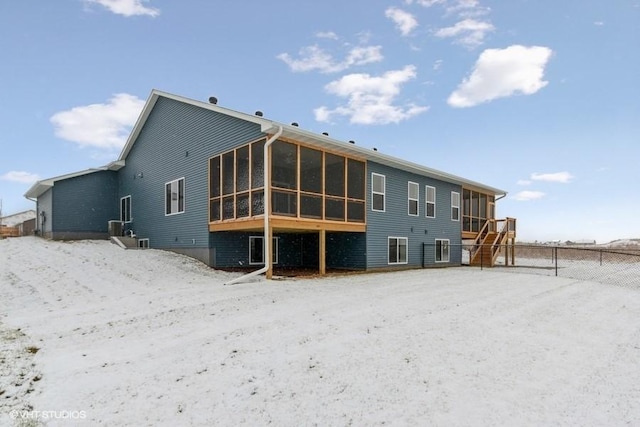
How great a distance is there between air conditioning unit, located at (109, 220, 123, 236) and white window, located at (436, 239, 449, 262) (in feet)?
54.8

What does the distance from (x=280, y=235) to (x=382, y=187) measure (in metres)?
4.94

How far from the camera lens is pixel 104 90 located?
18.0 m

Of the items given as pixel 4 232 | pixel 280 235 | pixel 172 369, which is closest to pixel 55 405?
pixel 172 369

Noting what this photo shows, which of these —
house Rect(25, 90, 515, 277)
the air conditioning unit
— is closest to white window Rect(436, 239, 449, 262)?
house Rect(25, 90, 515, 277)

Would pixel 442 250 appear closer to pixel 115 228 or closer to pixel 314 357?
pixel 314 357

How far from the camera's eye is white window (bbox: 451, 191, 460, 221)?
65.1ft

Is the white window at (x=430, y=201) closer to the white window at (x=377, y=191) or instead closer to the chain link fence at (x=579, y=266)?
the chain link fence at (x=579, y=266)

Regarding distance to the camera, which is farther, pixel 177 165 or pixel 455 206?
pixel 455 206

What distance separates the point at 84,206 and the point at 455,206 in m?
19.9

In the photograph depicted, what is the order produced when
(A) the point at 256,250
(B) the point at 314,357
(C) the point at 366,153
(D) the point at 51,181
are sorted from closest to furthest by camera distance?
(B) the point at 314,357
(C) the point at 366,153
(A) the point at 256,250
(D) the point at 51,181

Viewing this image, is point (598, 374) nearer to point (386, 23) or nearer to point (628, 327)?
point (628, 327)

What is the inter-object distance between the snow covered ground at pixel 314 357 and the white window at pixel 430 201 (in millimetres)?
8714

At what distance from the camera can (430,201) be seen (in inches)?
721

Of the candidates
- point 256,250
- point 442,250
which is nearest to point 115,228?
point 256,250
